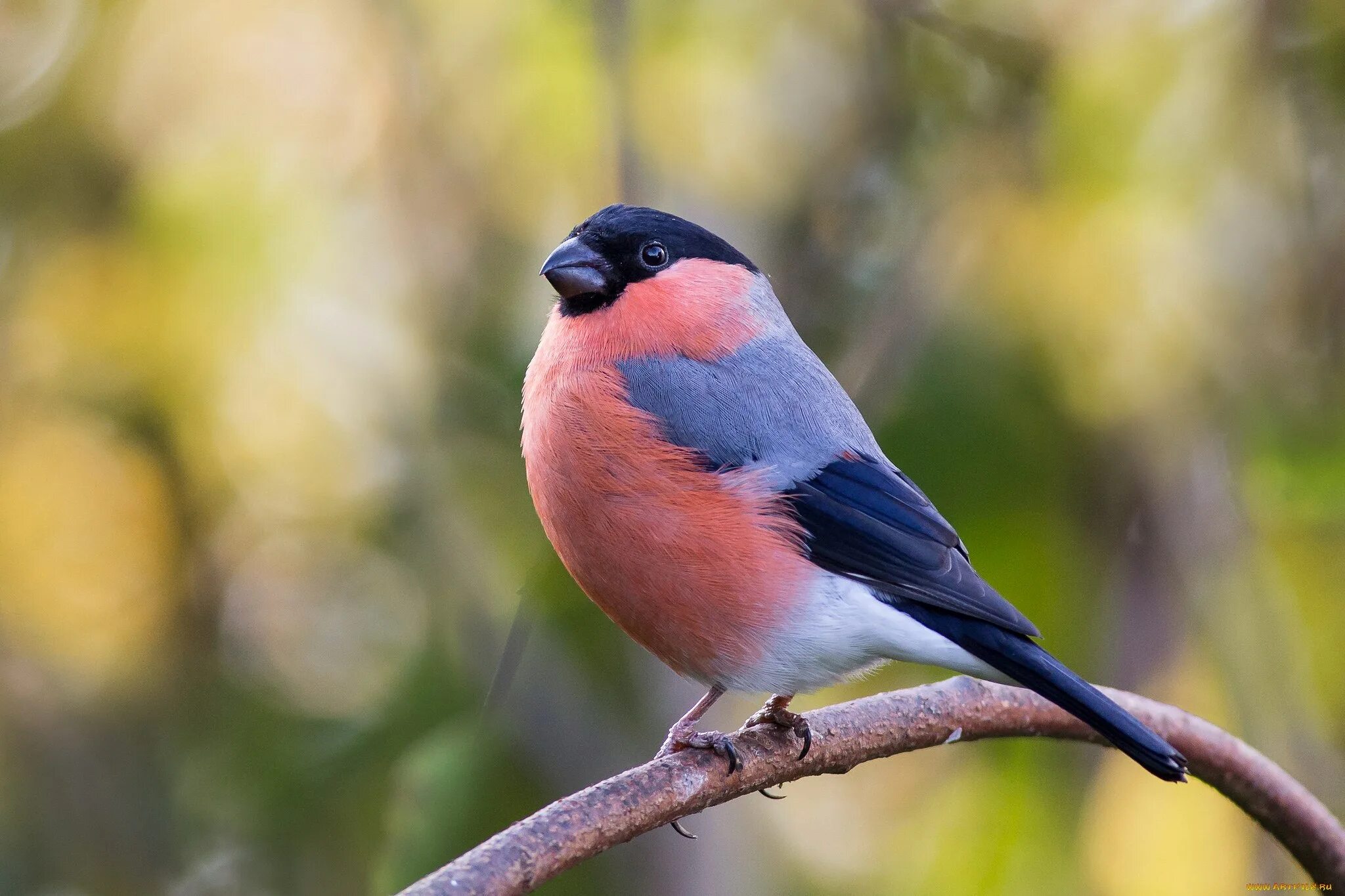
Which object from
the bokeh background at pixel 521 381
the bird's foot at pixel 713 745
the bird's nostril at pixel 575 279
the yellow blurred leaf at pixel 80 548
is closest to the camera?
the bird's foot at pixel 713 745

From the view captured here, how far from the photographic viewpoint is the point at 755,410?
105 inches

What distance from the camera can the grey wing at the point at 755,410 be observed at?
2582mm

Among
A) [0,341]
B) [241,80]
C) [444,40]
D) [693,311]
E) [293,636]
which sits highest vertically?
[444,40]

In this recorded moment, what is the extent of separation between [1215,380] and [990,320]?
574 mm

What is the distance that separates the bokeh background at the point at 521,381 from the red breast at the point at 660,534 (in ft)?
1.42

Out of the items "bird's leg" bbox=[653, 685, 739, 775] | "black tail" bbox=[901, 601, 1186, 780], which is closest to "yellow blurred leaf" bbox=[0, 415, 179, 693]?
"bird's leg" bbox=[653, 685, 739, 775]

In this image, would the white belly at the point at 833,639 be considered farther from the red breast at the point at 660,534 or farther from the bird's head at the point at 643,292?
the bird's head at the point at 643,292

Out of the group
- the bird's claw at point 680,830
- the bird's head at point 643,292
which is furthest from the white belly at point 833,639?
the bird's head at point 643,292

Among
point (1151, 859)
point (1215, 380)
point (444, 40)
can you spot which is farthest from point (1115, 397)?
point (444, 40)

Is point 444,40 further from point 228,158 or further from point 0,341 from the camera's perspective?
point 0,341

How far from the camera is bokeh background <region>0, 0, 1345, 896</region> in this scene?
3.19 meters

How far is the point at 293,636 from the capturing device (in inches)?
155

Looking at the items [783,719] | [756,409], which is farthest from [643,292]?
[783,719]

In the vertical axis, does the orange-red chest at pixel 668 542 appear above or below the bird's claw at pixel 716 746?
above
